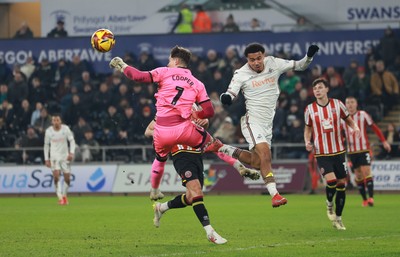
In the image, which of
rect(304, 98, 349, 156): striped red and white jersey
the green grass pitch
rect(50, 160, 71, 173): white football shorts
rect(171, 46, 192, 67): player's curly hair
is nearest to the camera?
the green grass pitch

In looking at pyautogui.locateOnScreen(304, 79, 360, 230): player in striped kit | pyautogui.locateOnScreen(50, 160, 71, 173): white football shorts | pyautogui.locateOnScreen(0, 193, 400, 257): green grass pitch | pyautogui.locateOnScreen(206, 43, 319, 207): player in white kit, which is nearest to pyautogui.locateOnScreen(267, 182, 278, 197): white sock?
pyautogui.locateOnScreen(206, 43, 319, 207): player in white kit

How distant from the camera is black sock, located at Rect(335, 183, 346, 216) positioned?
58.8ft

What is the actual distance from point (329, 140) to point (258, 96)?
2463 millimetres

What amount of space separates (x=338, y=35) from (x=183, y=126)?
21.8 meters

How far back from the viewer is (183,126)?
14805 mm

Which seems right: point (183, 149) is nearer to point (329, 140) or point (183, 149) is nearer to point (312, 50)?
point (312, 50)

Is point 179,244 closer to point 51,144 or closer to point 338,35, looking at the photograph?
point 51,144

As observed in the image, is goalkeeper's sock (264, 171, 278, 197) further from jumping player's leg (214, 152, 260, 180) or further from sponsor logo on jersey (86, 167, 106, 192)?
sponsor logo on jersey (86, 167, 106, 192)

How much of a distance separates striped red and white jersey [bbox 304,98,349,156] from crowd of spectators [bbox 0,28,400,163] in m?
13.9

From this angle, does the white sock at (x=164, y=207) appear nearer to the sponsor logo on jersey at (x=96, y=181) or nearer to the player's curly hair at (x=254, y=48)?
the player's curly hair at (x=254, y=48)

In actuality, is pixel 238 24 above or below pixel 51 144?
above

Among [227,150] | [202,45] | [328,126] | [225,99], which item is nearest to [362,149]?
[328,126]

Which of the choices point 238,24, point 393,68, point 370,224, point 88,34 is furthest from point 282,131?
point 370,224

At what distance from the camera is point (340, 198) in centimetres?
1812
